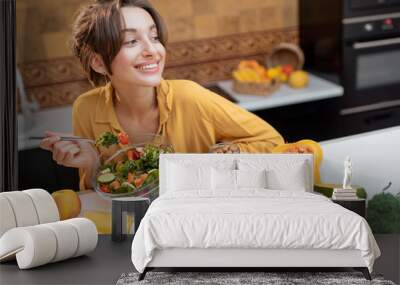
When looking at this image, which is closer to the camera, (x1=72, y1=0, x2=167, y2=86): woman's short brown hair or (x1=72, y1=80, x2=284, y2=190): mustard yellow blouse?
(x1=72, y1=0, x2=167, y2=86): woman's short brown hair

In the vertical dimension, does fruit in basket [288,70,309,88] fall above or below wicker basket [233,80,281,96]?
above

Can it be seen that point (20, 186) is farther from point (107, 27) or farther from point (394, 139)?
point (394, 139)

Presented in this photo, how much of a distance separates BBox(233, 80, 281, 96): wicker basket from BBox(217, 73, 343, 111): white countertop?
0.03 m

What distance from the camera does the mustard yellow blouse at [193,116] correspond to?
7.20 m

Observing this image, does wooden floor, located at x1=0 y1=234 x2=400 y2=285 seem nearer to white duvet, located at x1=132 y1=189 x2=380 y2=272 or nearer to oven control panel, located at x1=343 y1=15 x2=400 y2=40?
white duvet, located at x1=132 y1=189 x2=380 y2=272

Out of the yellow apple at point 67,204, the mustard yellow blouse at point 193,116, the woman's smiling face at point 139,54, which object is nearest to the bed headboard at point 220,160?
the mustard yellow blouse at point 193,116

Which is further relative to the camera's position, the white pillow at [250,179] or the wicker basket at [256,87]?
the wicker basket at [256,87]

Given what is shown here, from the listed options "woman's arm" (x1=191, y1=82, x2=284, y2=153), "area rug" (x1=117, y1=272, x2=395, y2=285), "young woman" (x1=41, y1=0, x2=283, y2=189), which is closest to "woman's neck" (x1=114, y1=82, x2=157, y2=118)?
"young woman" (x1=41, y1=0, x2=283, y2=189)

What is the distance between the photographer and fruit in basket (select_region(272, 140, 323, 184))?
7207 millimetres

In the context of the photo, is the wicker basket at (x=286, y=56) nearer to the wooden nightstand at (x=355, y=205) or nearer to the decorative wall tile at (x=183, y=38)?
the decorative wall tile at (x=183, y=38)

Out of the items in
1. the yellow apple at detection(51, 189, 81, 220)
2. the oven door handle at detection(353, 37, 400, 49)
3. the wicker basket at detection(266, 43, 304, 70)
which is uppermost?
the oven door handle at detection(353, 37, 400, 49)

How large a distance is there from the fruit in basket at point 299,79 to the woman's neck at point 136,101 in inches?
42.9

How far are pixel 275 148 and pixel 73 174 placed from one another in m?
1.62

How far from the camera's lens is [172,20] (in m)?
7.12
